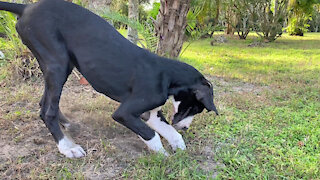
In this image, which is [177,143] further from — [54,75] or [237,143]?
[54,75]

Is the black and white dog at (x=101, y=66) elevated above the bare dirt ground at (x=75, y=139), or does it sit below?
above

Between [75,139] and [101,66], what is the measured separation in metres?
0.98

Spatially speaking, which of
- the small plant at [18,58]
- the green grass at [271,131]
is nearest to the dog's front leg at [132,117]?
the green grass at [271,131]

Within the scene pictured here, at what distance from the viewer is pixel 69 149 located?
2916mm

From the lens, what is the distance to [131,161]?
287cm

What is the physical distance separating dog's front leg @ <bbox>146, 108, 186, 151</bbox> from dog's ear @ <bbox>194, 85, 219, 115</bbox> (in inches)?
18.2

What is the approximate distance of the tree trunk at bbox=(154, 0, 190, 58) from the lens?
5762 mm

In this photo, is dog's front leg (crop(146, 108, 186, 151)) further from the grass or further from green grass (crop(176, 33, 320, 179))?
green grass (crop(176, 33, 320, 179))

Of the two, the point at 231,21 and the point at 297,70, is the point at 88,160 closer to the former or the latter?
the point at 297,70

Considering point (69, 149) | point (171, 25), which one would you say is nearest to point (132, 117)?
point (69, 149)

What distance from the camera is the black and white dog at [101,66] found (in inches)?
109

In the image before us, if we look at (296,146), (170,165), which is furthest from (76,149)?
(296,146)

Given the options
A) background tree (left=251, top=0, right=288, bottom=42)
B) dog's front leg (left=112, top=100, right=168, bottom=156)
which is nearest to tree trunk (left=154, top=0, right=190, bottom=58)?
dog's front leg (left=112, top=100, right=168, bottom=156)

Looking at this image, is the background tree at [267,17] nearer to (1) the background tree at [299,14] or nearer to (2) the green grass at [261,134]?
(1) the background tree at [299,14]
